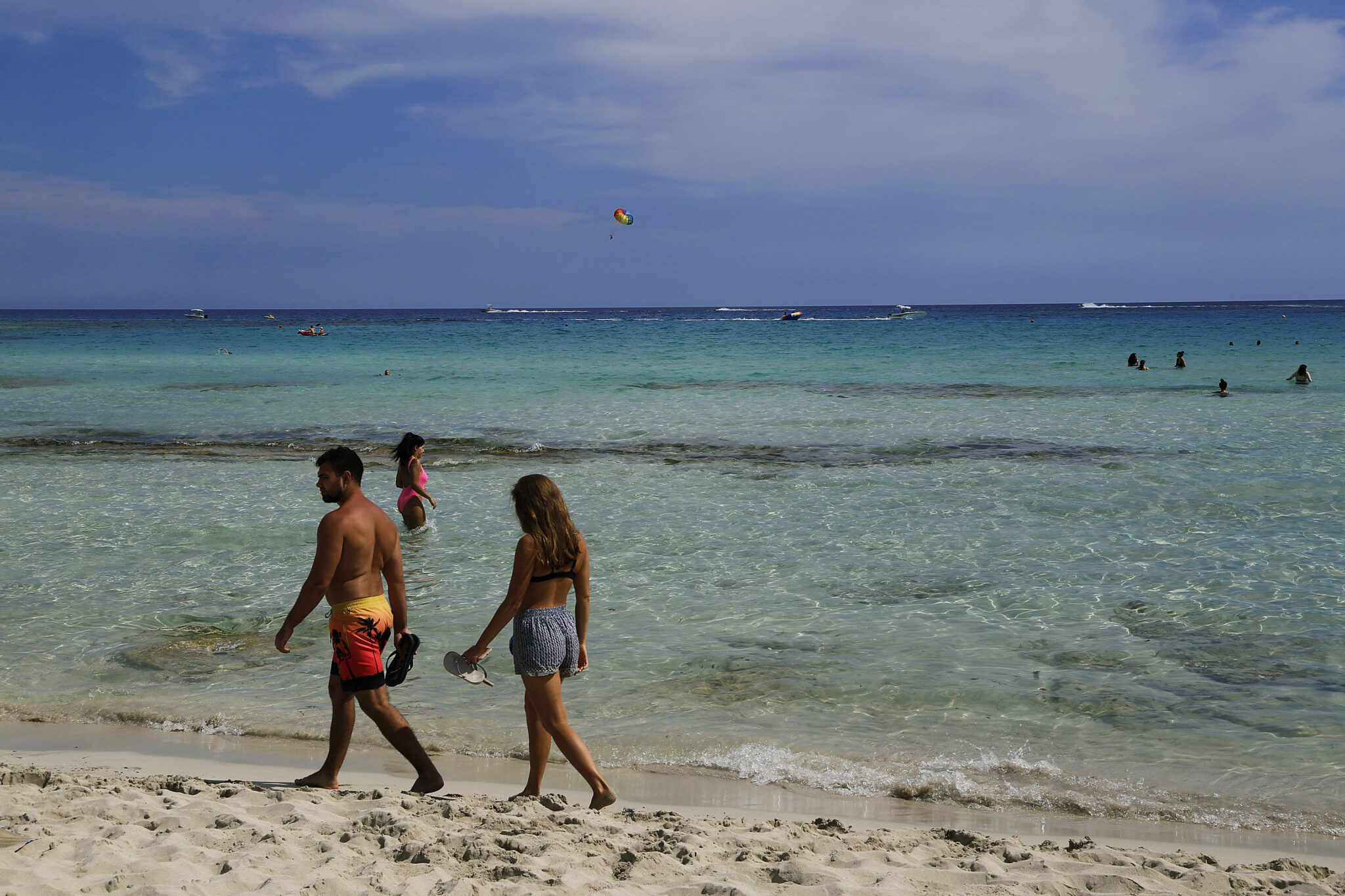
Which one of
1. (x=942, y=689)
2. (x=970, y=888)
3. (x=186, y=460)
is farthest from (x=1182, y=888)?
(x=186, y=460)

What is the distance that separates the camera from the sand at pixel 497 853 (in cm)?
394

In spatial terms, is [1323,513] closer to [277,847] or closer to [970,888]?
[970,888]

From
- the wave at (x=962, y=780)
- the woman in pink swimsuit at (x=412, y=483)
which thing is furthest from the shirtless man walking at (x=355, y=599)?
the woman in pink swimsuit at (x=412, y=483)

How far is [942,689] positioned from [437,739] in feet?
11.3

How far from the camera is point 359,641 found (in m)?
4.89

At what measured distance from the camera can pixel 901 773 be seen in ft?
18.7

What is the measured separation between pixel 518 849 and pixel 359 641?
133 cm

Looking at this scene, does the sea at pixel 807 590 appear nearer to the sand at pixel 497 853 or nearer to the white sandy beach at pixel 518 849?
the white sandy beach at pixel 518 849

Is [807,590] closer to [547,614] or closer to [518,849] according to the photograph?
[547,614]

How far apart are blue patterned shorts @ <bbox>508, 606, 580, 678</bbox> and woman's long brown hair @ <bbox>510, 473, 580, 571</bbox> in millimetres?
267

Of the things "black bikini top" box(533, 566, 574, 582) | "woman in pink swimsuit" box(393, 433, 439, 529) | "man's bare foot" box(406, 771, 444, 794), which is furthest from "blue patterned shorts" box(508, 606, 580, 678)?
"woman in pink swimsuit" box(393, 433, 439, 529)

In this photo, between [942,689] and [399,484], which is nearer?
[942,689]

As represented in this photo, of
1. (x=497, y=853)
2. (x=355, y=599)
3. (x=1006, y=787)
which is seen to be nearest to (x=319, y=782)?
(x=355, y=599)

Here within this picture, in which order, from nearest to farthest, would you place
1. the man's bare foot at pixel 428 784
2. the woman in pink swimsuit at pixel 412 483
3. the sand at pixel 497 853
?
1. the sand at pixel 497 853
2. the man's bare foot at pixel 428 784
3. the woman in pink swimsuit at pixel 412 483
